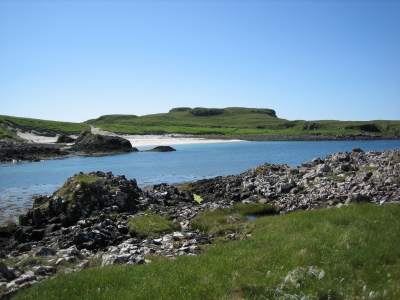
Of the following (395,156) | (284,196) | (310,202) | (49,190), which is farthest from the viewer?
(49,190)

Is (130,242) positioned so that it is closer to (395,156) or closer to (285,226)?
(285,226)

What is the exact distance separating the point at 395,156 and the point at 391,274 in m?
28.7

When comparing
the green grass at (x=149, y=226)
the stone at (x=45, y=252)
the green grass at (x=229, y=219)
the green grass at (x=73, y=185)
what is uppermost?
the green grass at (x=73, y=185)

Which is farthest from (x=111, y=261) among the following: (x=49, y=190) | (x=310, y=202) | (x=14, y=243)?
(x=49, y=190)

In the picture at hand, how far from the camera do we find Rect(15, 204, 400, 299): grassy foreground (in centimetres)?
1273

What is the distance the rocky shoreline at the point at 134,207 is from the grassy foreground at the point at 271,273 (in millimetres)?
3149

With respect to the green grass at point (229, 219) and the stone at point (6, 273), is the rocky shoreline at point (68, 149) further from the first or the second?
the stone at point (6, 273)

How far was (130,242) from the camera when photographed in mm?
24391

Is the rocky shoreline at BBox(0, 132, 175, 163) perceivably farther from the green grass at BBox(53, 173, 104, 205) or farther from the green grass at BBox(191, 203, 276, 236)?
the green grass at BBox(191, 203, 276, 236)

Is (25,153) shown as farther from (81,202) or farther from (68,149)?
(81,202)

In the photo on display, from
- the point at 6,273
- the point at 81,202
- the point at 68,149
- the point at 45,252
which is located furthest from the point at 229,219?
the point at 68,149

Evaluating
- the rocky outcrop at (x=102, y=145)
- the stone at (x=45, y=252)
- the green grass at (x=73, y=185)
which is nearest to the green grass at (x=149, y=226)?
the stone at (x=45, y=252)

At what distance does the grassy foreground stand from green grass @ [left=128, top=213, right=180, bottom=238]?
9.31 meters

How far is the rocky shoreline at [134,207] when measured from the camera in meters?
20.5
